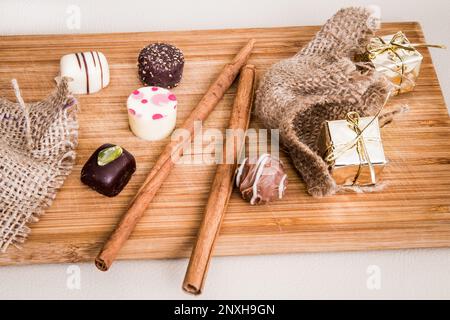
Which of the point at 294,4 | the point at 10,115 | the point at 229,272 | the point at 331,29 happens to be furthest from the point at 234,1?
the point at 229,272

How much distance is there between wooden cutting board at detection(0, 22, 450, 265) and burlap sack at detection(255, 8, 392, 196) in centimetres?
7

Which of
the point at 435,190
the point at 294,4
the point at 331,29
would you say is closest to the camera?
the point at 435,190

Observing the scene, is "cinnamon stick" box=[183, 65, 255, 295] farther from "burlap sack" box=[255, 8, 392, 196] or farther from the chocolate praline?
the chocolate praline

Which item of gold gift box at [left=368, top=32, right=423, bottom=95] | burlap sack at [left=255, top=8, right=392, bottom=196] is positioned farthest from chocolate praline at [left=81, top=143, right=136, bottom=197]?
gold gift box at [left=368, top=32, right=423, bottom=95]

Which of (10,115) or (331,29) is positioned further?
(331,29)

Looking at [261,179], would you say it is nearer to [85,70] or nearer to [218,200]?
[218,200]

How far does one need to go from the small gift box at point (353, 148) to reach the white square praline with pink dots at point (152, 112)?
1.14 feet

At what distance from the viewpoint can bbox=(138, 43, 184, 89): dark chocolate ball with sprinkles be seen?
1591 millimetres

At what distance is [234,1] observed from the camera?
2.04m

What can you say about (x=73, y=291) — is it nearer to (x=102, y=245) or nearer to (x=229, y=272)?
(x=102, y=245)

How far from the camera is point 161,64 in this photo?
1590mm

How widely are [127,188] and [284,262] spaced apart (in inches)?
14.5

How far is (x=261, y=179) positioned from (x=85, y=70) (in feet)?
1.68

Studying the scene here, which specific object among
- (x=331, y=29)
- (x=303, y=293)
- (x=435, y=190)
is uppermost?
(x=331, y=29)
